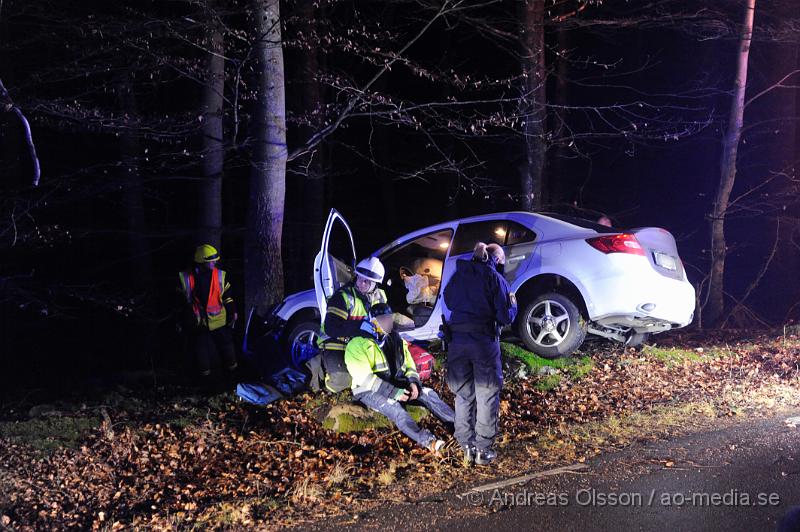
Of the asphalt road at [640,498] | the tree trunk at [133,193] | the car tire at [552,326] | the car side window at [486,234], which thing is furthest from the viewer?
the tree trunk at [133,193]

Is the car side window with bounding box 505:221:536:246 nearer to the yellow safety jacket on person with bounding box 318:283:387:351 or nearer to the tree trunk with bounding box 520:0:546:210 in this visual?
the yellow safety jacket on person with bounding box 318:283:387:351

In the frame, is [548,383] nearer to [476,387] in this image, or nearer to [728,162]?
[476,387]

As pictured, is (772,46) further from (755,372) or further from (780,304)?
(755,372)

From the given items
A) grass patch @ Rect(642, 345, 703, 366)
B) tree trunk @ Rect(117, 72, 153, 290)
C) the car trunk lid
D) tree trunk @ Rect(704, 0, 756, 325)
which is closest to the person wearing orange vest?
tree trunk @ Rect(117, 72, 153, 290)

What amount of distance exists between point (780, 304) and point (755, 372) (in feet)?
33.0

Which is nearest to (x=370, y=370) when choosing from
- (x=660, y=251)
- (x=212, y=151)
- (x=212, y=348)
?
(x=212, y=348)

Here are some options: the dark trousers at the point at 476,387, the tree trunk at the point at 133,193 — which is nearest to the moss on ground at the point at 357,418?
the dark trousers at the point at 476,387

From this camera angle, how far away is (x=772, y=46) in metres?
17.7

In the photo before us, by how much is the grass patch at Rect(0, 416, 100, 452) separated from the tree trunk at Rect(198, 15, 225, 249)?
5.06m

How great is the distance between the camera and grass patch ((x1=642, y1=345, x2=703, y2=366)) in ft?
29.9

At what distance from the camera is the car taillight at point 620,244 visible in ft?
26.1

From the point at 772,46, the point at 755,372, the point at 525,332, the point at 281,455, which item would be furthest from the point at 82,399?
the point at 772,46

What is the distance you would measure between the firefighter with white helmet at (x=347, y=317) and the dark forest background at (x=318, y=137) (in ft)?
9.52

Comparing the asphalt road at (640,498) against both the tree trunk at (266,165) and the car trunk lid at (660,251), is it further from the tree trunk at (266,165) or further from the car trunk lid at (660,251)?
the tree trunk at (266,165)
